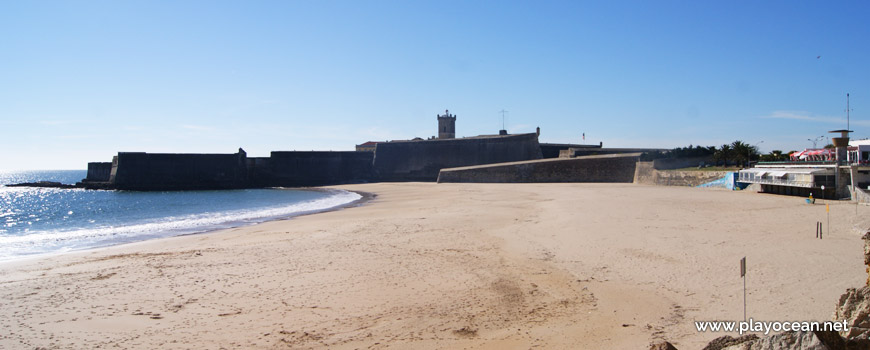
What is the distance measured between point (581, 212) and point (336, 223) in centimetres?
709

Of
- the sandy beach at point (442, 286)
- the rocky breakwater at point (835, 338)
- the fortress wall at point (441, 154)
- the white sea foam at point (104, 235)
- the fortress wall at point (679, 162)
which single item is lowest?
the white sea foam at point (104, 235)

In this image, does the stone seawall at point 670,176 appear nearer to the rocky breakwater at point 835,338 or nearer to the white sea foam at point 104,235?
the white sea foam at point 104,235

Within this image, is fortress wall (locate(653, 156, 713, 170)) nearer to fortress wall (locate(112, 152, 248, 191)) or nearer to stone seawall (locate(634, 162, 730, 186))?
stone seawall (locate(634, 162, 730, 186))

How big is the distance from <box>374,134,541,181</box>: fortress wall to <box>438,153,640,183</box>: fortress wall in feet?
22.8

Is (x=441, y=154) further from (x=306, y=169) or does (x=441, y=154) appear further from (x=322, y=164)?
(x=306, y=169)

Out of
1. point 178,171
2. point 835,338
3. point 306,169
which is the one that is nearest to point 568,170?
point 306,169

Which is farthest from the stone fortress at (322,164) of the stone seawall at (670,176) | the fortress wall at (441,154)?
the stone seawall at (670,176)

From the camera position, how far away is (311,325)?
5652 mm

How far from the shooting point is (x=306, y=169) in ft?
159

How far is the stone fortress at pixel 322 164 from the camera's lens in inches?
1684

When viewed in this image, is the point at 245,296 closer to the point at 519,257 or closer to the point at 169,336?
the point at 169,336

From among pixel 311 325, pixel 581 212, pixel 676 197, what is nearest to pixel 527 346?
pixel 311 325

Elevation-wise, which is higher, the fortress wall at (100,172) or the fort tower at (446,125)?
the fort tower at (446,125)

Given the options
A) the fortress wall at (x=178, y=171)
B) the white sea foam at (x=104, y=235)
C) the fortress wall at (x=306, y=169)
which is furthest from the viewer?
the fortress wall at (x=306, y=169)
